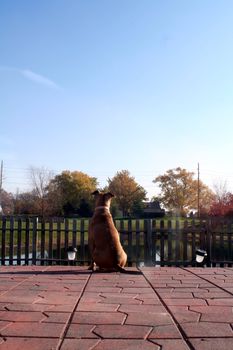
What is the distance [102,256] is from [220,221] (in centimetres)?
549

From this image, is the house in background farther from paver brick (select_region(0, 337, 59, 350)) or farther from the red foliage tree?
paver brick (select_region(0, 337, 59, 350))

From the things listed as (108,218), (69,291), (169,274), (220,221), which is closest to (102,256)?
(108,218)

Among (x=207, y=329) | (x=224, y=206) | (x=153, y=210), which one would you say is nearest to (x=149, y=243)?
(x=207, y=329)

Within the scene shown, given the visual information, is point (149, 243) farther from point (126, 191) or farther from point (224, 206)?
point (126, 191)

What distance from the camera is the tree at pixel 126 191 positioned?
5928cm

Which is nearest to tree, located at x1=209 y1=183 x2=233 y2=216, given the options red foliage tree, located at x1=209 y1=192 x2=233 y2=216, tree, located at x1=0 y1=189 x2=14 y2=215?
red foliage tree, located at x1=209 y1=192 x2=233 y2=216

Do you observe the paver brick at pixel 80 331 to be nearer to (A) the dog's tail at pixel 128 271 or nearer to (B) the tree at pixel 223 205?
(A) the dog's tail at pixel 128 271

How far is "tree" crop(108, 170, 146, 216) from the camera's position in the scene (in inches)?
2334

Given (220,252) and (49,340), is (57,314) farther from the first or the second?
(220,252)

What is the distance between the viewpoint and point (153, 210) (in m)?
70.6

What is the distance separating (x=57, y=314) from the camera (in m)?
4.43

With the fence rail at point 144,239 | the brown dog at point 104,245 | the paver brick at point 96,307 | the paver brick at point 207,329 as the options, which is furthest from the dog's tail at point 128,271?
the paver brick at point 207,329

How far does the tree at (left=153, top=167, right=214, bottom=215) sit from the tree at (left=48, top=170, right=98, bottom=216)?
10174mm

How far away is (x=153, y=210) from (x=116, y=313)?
2618 inches
